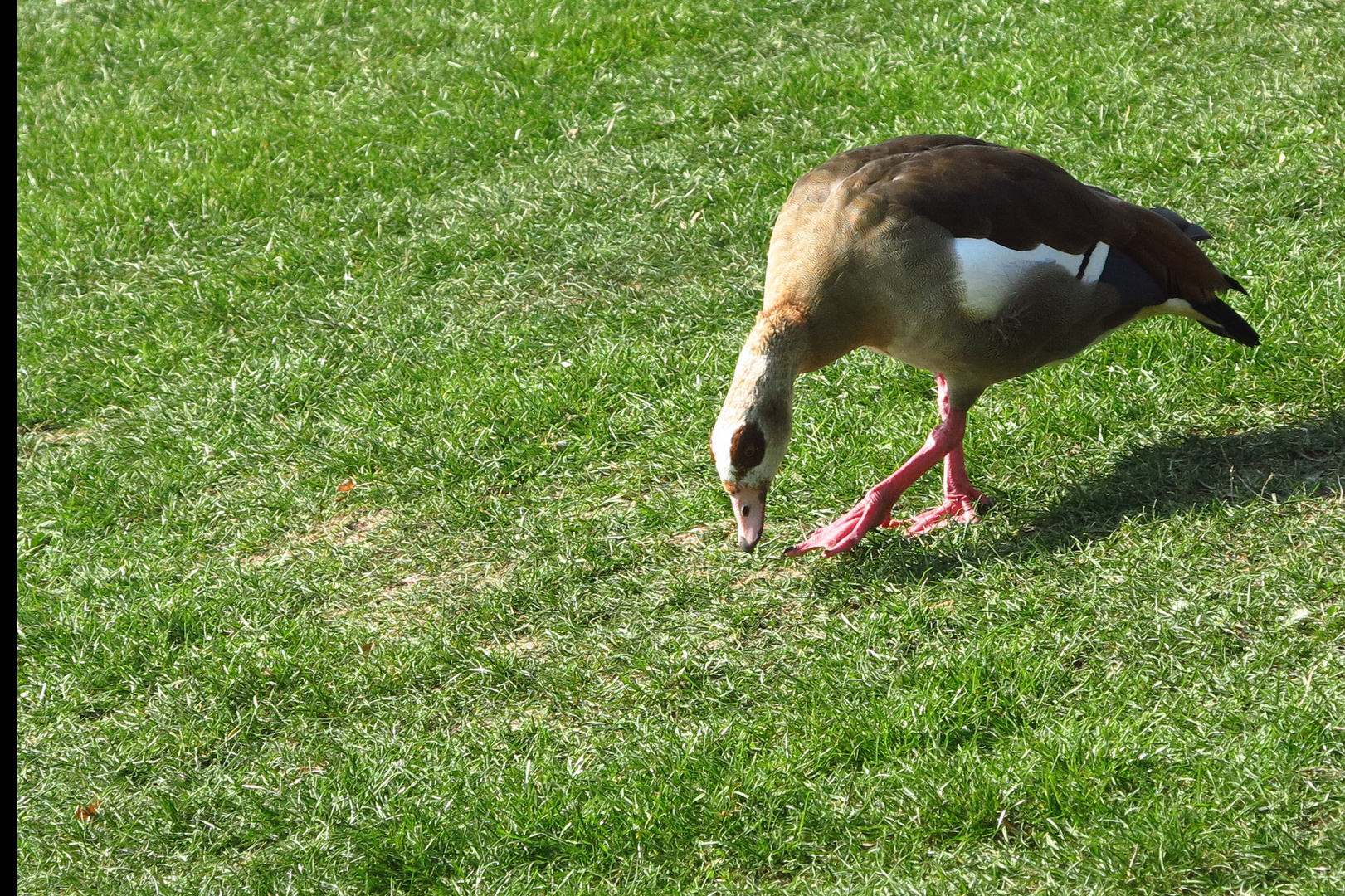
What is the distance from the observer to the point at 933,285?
425 cm

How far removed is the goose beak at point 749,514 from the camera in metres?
4.37

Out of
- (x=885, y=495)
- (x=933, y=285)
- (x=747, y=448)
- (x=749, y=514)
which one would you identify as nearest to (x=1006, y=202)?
(x=933, y=285)

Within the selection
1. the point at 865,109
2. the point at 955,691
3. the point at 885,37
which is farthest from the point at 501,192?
the point at 955,691

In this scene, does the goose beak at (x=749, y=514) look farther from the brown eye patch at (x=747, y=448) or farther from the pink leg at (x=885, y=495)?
the pink leg at (x=885, y=495)

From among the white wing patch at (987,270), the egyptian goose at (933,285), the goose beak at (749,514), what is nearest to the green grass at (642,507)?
the goose beak at (749,514)

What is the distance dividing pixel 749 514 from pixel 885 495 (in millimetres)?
502

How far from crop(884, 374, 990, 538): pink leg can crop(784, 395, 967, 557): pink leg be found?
9cm

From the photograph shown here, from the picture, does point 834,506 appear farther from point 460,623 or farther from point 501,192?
point 501,192

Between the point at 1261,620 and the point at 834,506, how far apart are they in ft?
5.01

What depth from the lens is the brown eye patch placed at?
4.26 meters

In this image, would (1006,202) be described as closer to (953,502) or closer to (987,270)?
(987,270)

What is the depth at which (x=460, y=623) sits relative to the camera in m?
4.59

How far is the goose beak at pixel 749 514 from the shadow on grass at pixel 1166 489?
11.9 inches

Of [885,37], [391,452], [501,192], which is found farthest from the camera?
[885,37]
